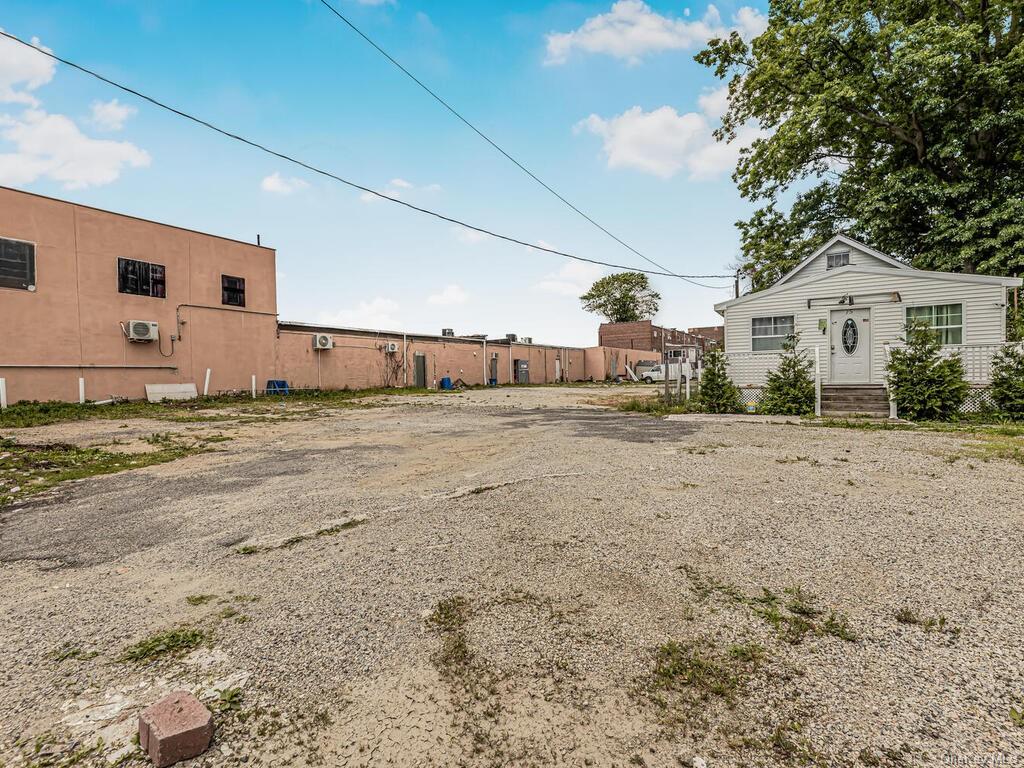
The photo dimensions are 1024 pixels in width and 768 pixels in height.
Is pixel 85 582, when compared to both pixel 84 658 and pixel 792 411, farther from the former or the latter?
pixel 792 411

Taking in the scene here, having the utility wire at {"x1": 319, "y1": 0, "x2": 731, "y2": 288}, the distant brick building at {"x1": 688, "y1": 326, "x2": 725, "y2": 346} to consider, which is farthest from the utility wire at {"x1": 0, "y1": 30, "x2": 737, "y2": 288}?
the distant brick building at {"x1": 688, "y1": 326, "x2": 725, "y2": 346}

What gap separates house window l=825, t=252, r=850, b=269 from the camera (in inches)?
622

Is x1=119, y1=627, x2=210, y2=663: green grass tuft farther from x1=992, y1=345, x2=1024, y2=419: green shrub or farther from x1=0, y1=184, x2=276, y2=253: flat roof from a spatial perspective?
x1=0, y1=184, x2=276, y2=253: flat roof

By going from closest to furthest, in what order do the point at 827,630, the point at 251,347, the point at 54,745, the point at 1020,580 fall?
the point at 54,745
the point at 827,630
the point at 1020,580
the point at 251,347

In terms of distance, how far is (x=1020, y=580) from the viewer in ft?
8.52

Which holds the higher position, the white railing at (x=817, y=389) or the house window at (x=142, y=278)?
the house window at (x=142, y=278)

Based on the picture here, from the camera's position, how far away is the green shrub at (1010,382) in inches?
377

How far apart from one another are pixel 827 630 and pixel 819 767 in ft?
2.93

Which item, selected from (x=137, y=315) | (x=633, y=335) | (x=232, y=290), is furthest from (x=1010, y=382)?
(x=633, y=335)

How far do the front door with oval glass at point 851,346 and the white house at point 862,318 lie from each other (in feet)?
0.07

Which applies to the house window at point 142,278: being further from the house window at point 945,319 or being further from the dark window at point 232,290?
the house window at point 945,319

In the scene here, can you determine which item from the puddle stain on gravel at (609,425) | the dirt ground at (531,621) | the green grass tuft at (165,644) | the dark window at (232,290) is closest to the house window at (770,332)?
the puddle stain on gravel at (609,425)

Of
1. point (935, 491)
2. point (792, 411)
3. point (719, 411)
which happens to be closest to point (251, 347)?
point (719, 411)

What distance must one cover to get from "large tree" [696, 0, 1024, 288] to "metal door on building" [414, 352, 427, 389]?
1807 cm
